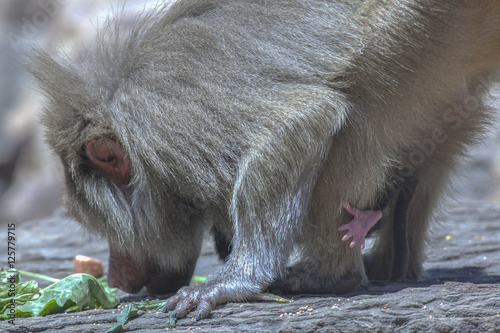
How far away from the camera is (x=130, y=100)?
13.0ft

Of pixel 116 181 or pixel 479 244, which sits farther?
pixel 479 244

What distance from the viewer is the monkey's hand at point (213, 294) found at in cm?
349

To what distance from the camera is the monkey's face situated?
404cm

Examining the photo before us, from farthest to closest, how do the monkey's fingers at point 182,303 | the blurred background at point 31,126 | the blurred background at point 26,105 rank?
the blurred background at point 26,105, the blurred background at point 31,126, the monkey's fingers at point 182,303

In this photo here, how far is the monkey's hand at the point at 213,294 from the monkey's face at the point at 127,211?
23.3 inches

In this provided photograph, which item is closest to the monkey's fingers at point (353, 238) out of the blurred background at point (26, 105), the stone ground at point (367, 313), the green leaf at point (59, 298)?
the stone ground at point (367, 313)

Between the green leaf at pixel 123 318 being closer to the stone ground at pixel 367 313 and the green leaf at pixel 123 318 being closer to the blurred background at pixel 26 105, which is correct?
the stone ground at pixel 367 313

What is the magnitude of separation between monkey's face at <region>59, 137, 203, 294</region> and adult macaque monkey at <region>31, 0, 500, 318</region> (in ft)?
Answer: 0.03

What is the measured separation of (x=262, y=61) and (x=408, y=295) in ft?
5.28

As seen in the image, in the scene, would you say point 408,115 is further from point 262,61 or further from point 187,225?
point 187,225

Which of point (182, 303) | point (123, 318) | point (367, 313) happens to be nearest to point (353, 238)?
point (367, 313)

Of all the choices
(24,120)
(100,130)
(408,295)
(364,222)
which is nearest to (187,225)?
(100,130)

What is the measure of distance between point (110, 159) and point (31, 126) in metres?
10.5

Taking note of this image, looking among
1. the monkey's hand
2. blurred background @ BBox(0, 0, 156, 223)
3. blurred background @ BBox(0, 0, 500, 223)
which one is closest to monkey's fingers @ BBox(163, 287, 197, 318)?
the monkey's hand
